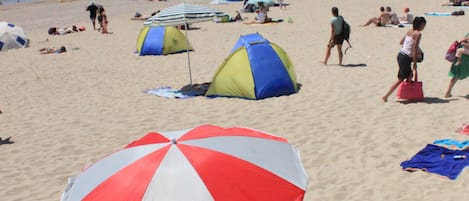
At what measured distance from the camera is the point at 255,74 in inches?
380

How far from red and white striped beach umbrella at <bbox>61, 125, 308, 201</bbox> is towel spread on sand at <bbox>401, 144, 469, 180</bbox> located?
244cm

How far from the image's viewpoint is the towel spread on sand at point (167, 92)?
→ 404 inches

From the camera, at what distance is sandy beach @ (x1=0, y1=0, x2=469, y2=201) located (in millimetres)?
5895

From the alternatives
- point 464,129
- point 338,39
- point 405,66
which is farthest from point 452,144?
→ point 338,39

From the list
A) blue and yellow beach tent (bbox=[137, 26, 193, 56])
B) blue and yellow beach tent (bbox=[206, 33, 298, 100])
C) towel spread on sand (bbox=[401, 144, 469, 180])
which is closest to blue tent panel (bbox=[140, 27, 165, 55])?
blue and yellow beach tent (bbox=[137, 26, 193, 56])

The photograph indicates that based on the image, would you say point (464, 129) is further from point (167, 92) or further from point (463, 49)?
point (167, 92)

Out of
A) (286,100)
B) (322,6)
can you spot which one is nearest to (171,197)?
(286,100)

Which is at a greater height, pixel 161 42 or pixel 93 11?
pixel 93 11

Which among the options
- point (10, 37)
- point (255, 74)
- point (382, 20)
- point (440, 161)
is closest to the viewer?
point (440, 161)

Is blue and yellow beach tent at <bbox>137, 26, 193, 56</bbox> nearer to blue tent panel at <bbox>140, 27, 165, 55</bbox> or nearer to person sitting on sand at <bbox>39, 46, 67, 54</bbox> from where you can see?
blue tent panel at <bbox>140, 27, 165, 55</bbox>

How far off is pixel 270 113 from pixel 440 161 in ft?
11.1

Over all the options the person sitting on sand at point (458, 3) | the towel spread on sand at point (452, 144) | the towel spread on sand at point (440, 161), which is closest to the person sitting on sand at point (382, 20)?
the person sitting on sand at point (458, 3)

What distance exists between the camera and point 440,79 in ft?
33.5

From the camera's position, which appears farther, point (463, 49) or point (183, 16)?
point (183, 16)
